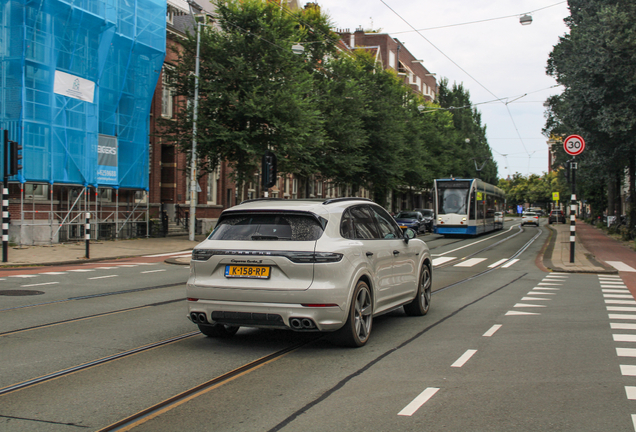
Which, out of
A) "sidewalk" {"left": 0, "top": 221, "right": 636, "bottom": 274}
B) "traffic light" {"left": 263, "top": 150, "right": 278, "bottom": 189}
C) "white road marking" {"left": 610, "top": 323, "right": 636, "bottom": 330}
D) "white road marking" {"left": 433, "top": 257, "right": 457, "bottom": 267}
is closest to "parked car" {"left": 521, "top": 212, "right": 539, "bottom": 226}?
"sidewalk" {"left": 0, "top": 221, "right": 636, "bottom": 274}

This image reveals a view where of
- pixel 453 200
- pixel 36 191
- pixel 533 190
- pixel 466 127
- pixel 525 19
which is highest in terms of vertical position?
pixel 466 127

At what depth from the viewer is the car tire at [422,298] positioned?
909 cm

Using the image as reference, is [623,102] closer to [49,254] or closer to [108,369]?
[49,254]

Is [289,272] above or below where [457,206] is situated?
below

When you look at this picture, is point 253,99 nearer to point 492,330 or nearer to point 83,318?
point 83,318

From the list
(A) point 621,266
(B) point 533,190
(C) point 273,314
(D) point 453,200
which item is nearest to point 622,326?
(C) point 273,314

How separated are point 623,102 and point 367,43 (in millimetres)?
53943

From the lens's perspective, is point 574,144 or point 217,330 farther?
point 574,144

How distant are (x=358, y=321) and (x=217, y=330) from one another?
1.64m

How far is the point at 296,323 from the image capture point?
A: 20.6 ft

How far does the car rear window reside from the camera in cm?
657

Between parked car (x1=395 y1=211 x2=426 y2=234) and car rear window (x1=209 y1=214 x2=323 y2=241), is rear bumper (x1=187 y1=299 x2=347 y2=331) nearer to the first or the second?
car rear window (x1=209 y1=214 x2=323 y2=241)

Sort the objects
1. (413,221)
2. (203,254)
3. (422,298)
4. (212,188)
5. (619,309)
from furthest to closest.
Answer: (413,221) < (212,188) < (619,309) < (422,298) < (203,254)

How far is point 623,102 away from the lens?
2492 centimetres
